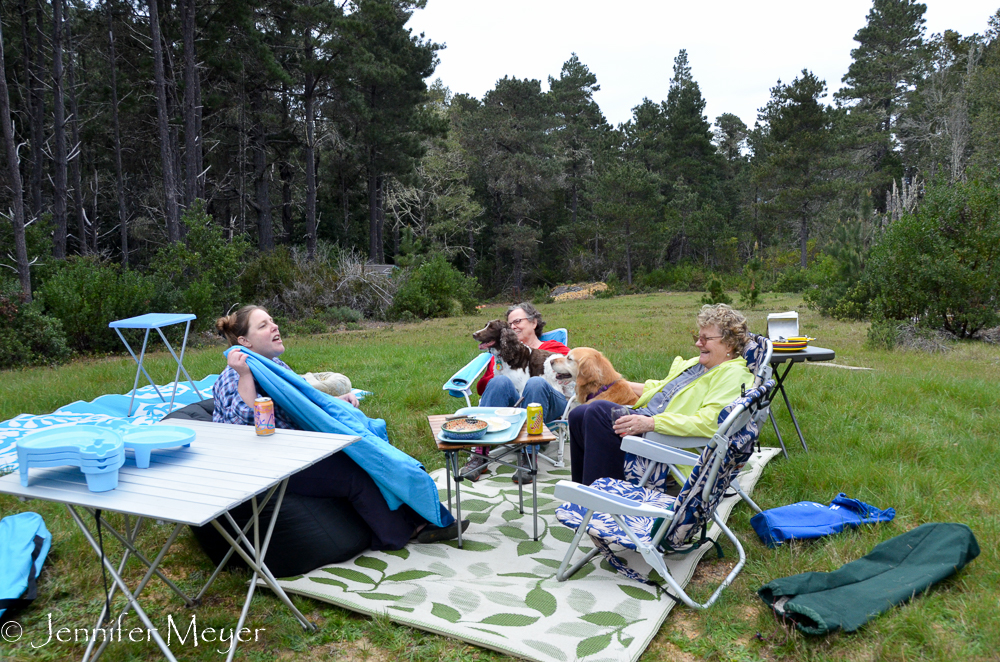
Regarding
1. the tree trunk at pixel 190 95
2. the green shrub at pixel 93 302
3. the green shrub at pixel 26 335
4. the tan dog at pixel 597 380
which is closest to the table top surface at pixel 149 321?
the tan dog at pixel 597 380

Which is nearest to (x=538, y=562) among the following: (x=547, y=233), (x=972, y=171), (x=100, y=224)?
(x=972, y=171)

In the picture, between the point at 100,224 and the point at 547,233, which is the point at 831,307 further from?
the point at 100,224

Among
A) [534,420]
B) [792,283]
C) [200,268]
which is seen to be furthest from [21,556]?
[792,283]

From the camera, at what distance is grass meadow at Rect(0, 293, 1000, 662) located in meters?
2.33

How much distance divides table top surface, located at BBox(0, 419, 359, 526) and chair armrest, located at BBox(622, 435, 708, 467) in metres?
1.25

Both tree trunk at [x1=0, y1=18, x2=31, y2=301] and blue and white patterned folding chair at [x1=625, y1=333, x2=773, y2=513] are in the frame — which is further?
tree trunk at [x1=0, y1=18, x2=31, y2=301]

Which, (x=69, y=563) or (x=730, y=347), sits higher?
(x=730, y=347)

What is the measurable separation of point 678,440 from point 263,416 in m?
1.89

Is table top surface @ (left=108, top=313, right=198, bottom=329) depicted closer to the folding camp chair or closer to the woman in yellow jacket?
the folding camp chair

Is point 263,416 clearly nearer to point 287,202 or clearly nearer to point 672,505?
point 672,505

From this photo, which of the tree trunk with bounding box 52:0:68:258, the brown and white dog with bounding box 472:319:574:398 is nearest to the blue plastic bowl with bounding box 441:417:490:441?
the brown and white dog with bounding box 472:319:574:398

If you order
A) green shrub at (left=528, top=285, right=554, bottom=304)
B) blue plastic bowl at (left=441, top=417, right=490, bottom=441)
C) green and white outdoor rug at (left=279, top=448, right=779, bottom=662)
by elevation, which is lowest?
green shrub at (left=528, top=285, right=554, bottom=304)

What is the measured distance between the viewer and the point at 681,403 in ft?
10.7

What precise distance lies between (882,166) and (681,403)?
1391 inches
